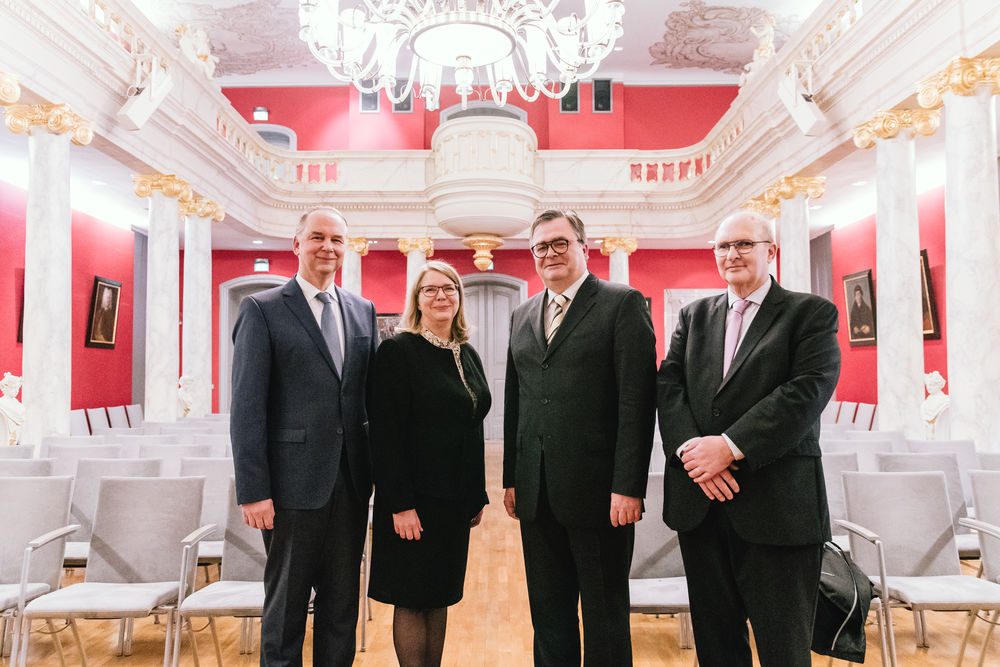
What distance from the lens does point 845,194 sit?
31.0 ft

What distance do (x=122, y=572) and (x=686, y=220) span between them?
10.3 m

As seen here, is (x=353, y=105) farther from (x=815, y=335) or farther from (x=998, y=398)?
(x=815, y=335)

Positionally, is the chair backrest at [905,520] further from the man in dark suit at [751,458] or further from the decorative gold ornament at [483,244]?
the decorative gold ornament at [483,244]

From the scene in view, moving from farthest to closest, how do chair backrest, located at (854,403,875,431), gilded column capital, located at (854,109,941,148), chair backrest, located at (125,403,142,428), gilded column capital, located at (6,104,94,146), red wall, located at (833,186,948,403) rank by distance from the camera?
chair backrest, located at (125,403,142,428) < chair backrest, located at (854,403,875,431) < red wall, located at (833,186,948,403) < gilded column capital, located at (854,109,941,148) < gilded column capital, located at (6,104,94,146)

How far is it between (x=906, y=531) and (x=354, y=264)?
10023mm

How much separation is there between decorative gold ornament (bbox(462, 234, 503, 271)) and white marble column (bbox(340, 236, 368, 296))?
1.80 m

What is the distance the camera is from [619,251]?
38.8 feet

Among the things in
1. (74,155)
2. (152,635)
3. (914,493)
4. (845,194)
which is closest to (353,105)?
(74,155)

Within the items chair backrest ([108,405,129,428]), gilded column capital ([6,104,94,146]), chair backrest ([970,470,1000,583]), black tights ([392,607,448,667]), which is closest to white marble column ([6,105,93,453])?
gilded column capital ([6,104,94,146])

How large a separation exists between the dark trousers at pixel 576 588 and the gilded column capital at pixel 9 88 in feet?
17.5

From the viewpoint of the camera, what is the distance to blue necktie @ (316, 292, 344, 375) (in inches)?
94.6

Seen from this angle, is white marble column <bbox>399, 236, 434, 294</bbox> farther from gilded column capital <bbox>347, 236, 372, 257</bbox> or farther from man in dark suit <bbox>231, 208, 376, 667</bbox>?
man in dark suit <bbox>231, 208, 376, 667</bbox>

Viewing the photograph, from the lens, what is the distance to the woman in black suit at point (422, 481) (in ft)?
7.52

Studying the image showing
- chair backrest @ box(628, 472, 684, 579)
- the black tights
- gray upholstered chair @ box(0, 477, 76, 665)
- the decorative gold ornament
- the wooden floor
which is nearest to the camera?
the black tights
